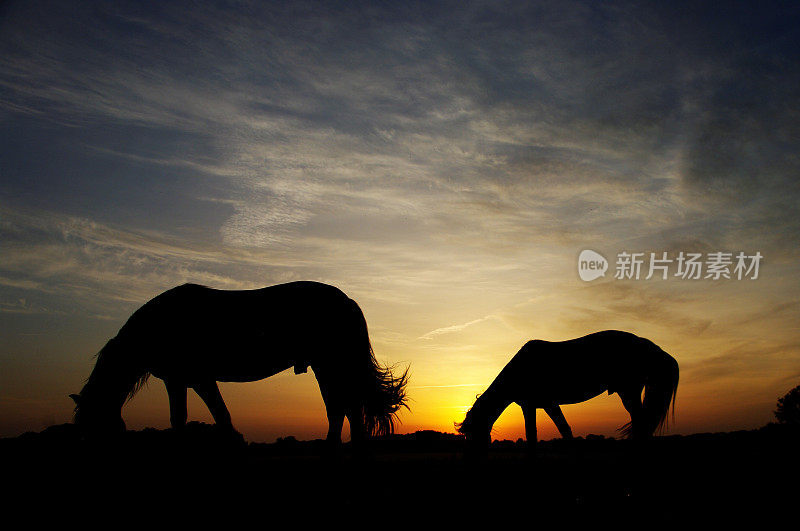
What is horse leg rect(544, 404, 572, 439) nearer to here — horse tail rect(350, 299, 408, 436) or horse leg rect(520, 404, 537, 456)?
horse leg rect(520, 404, 537, 456)

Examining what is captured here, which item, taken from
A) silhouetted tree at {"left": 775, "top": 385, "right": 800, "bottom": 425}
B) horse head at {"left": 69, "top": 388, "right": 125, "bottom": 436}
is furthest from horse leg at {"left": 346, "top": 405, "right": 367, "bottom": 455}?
silhouetted tree at {"left": 775, "top": 385, "right": 800, "bottom": 425}

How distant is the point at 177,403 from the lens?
31.0 ft

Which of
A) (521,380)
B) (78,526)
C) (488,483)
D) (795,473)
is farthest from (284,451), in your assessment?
(795,473)

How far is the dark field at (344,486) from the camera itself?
6.23 metres

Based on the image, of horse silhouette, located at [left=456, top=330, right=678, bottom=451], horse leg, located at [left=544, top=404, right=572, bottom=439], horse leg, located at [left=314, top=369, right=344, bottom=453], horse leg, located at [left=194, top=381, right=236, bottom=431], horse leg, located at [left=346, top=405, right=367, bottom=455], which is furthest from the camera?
horse leg, located at [left=544, top=404, right=572, bottom=439]

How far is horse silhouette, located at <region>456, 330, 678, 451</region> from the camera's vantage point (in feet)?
43.7

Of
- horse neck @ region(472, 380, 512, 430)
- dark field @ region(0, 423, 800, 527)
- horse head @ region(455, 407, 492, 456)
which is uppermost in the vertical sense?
horse neck @ region(472, 380, 512, 430)

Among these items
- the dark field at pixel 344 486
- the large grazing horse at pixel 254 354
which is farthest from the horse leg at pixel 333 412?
the dark field at pixel 344 486

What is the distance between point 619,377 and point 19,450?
12180 mm

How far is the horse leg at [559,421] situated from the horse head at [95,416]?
374 inches

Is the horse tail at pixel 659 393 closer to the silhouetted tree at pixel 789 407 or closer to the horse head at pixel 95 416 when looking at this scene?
the horse head at pixel 95 416

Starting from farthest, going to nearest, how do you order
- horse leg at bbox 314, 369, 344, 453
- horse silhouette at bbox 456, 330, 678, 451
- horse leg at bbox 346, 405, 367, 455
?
horse silhouette at bbox 456, 330, 678, 451 < horse leg at bbox 346, 405, 367, 455 < horse leg at bbox 314, 369, 344, 453

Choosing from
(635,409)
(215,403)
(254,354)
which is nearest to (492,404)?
(635,409)

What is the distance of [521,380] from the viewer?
13.8 m
